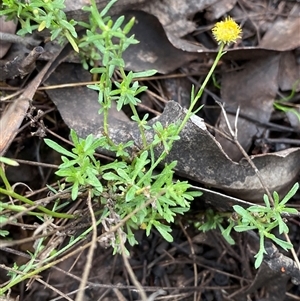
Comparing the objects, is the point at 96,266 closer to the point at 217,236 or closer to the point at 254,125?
the point at 217,236

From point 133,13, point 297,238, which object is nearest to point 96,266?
point 297,238

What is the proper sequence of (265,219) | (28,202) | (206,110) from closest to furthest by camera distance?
1. (28,202)
2. (265,219)
3. (206,110)

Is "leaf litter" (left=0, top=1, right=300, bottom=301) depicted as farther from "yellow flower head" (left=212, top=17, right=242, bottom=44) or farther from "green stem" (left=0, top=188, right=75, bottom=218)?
"yellow flower head" (left=212, top=17, right=242, bottom=44)

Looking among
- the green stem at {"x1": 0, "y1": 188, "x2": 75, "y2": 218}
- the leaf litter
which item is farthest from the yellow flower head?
the green stem at {"x1": 0, "y1": 188, "x2": 75, "y2": 218}

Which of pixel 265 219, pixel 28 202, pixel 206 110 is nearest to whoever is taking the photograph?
pixel 28 202

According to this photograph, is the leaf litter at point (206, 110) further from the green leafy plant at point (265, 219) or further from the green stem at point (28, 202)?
the green stem at point (28, 202)

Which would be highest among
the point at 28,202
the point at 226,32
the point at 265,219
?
the point at 226,32

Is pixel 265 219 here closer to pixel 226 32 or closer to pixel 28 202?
pixel 226 32

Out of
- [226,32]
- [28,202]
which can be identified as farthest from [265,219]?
[28,202]
